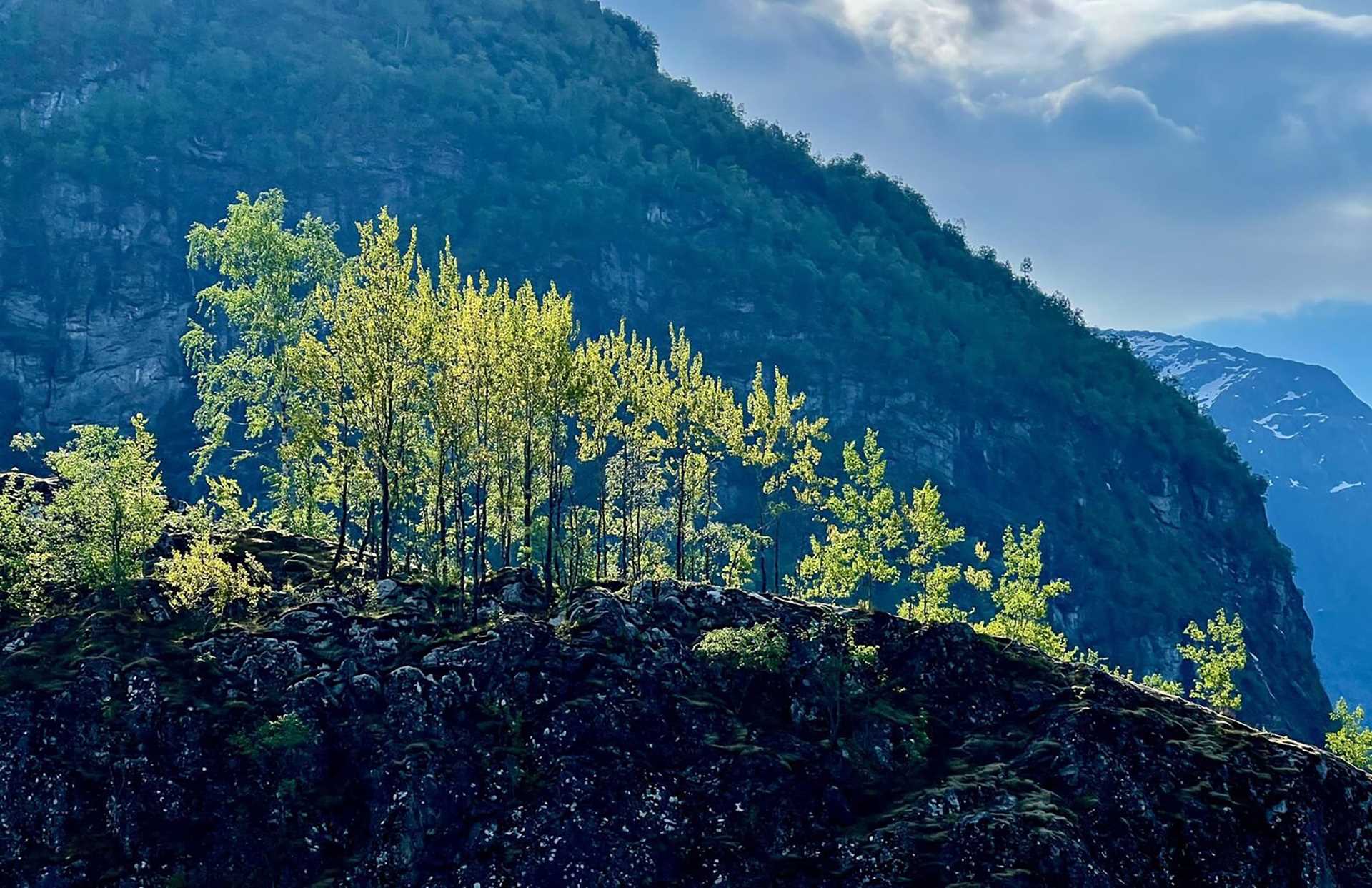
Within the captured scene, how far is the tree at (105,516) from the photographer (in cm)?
5522

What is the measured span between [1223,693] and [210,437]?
77726mm

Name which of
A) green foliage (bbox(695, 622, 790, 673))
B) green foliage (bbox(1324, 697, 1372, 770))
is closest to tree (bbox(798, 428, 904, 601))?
green foliage (bbox(695, 622, 790, 673))

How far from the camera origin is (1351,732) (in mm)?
94812

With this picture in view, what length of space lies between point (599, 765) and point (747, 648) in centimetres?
1021

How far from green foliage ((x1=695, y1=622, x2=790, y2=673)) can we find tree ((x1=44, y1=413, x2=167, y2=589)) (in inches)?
1128

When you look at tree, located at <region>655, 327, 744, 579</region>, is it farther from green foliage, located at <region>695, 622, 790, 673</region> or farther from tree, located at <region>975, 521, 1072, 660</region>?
tree, located at <region>975, 521, 1072, 660</region>

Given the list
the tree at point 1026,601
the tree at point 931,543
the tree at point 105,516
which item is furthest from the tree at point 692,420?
the tree at point 105,516

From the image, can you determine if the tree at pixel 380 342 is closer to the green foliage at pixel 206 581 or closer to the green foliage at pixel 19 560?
the green foliage at pixel 206 581

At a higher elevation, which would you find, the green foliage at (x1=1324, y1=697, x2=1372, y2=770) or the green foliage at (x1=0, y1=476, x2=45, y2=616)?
the green foliage at (x1=0, y1=476, x2=45, y2=616)

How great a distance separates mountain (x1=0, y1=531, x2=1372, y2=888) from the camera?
44688mm

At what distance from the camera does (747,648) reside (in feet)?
179

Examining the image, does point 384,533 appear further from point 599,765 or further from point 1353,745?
point 1353,745

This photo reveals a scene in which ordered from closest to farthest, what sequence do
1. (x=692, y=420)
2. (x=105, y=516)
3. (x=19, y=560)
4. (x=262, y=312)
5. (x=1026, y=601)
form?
(x=19, y=560)
(x=105, y=516)
(x=262, y=312)
(x=692, y=420)
(x=1026, y=601)

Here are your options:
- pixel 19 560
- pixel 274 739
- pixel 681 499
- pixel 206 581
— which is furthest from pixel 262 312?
pixel 274 739
